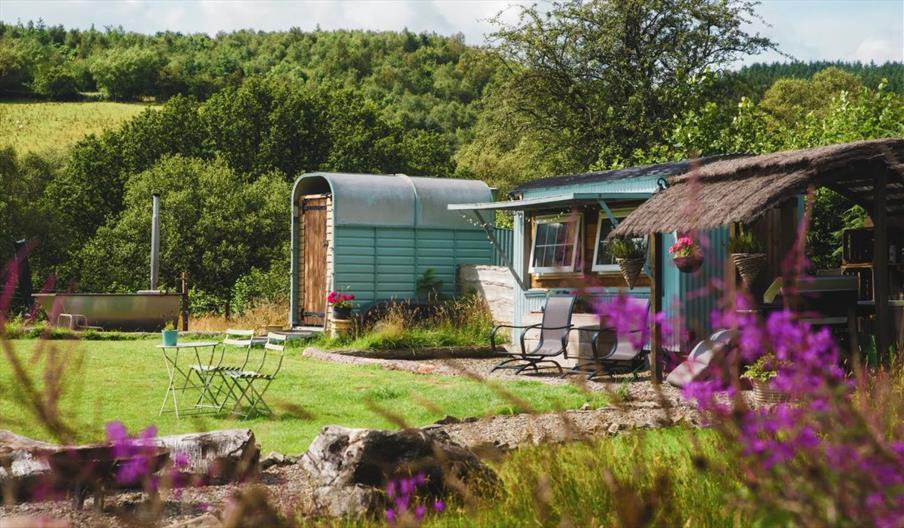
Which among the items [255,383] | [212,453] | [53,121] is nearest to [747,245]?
[255,383]

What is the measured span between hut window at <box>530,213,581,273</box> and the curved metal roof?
13.9 feet

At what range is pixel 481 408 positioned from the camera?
924 centimetres

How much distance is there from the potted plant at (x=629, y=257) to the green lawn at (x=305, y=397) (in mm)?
1962

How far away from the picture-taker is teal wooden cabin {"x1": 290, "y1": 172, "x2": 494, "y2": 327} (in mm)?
18250

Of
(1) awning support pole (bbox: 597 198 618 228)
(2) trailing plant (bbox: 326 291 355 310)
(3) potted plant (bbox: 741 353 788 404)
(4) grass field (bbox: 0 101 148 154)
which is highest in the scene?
(4) grass field (bbox: 0 101 148 154)

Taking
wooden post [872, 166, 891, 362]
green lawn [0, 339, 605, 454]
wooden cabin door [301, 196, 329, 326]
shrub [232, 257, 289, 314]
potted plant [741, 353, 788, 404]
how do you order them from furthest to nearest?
shrub [232, 257, 289, 314] → wooden cabin door [301, 196, 329, 326] → wooden post [872, 166, 891, 362] → potted plant [741, 353, 788, 404] → green lawn [0, 339, 605, 454]

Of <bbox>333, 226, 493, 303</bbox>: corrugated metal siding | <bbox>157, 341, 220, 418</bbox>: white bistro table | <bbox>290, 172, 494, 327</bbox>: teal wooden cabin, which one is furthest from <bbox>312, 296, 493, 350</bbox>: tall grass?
<bbox>157, 341, 220, 418</bbox>: white bistro table

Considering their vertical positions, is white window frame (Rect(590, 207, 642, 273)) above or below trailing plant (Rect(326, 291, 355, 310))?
above

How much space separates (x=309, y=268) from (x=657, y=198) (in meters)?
9.33

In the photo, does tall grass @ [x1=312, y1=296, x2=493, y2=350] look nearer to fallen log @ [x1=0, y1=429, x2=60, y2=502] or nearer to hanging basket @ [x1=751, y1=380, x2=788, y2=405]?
hanging basket @ [x1=751, y1=380, x2=788, y2=405]

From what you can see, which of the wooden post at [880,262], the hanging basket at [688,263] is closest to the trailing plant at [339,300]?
the hanging basket at [688,263]

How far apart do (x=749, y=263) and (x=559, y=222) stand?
4222mm

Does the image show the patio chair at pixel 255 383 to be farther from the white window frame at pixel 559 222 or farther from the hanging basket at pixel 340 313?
the hanging basket at pixel 340 313

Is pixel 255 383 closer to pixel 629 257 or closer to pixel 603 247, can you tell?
pixel 629 257
